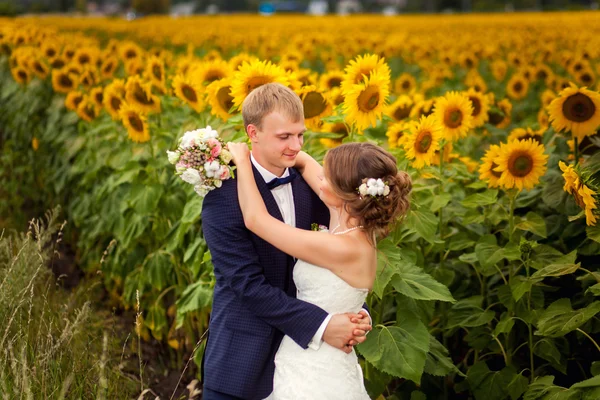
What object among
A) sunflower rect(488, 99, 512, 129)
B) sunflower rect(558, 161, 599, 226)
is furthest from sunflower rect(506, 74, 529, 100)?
sunflower rect(558, 161, 599, 226)

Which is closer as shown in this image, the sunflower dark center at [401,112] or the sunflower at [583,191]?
the sunflower at [583,191]

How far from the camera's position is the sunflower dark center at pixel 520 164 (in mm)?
3934

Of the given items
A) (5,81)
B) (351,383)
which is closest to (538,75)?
(5,81)

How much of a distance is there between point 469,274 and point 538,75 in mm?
4578

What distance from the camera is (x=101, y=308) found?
5.79m

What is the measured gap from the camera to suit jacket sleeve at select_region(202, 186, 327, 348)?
2.78 metres

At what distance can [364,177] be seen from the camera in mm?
2717

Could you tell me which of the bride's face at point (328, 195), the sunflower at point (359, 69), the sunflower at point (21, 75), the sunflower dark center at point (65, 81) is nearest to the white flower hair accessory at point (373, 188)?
the bride's face at point (328, 195)

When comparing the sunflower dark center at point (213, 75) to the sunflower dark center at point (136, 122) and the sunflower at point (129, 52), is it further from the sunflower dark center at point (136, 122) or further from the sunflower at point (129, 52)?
the sunflower at point (129, 52)

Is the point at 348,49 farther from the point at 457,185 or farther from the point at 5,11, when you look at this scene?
the point at 5,11

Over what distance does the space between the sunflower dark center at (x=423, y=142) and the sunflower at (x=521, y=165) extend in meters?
0.33

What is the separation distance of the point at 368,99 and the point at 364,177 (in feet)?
3.74

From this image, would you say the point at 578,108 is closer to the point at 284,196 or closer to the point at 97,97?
the point at 284,196

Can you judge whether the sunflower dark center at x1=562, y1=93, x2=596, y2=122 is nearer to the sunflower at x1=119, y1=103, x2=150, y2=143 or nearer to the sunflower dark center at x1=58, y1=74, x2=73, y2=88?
the sunflower at x1=119, y1=103, x2=150, y2=143
